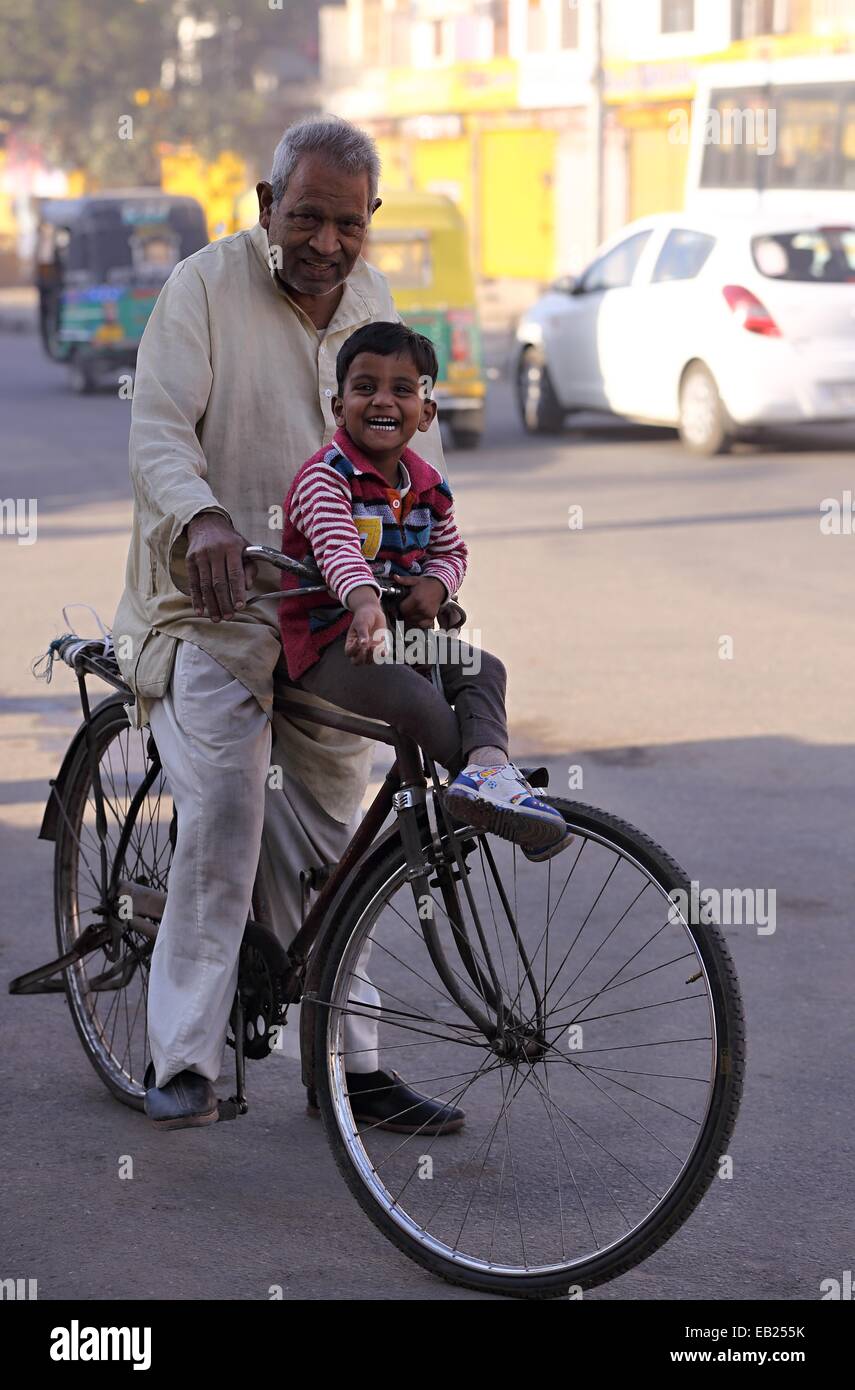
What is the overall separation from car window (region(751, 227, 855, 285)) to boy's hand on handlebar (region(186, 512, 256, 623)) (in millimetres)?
11994

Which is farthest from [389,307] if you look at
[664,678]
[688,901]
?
[664,678]

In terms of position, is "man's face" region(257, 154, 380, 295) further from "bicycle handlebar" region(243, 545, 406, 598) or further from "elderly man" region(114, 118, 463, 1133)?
"bicycle handlebar" region(243, 545, 406, 598)

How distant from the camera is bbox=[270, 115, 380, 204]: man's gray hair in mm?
3479

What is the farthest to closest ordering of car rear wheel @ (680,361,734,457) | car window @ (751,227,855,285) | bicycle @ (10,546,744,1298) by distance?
car rear wheel @ (680,361,734,457) < car window @ (751,227,855,285) < bicycle @ (10,546,744,1298)

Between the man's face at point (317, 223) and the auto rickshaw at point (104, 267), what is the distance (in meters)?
17.6

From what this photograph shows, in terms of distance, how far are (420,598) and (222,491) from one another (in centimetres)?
52

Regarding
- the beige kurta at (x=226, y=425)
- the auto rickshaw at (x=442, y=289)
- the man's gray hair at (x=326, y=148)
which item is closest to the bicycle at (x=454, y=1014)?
the beige kurta at (x=226, y=425)

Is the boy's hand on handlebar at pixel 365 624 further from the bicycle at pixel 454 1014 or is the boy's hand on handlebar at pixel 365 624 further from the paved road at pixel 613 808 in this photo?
the paved road at pixel 613 808

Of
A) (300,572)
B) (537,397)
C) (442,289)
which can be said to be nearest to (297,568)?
(300,572)

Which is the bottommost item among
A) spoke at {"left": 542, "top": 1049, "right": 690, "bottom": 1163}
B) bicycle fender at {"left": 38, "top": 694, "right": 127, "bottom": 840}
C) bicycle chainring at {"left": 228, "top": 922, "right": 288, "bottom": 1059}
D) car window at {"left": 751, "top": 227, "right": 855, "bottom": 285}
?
spoke at {"left": 542, "top": 1049, "right": 690, "bottom": 1163}

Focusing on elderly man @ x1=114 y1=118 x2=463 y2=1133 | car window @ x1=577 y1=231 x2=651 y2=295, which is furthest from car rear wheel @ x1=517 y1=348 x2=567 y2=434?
elderly man @ x1=114 y1=118 x2=463 y2=1133

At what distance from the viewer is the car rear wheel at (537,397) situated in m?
17.2

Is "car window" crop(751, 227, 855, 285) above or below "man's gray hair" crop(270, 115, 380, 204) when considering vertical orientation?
above

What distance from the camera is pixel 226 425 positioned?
3652mm
